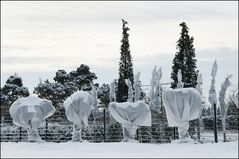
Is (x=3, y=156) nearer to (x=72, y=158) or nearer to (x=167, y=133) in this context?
(x=72, y=158)

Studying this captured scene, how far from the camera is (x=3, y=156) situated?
30.7ft

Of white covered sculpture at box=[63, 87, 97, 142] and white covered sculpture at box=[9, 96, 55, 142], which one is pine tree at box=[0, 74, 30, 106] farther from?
white covered sculpture at box=[63, 87, 97, 142]

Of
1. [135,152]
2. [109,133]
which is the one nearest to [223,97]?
[109,133]

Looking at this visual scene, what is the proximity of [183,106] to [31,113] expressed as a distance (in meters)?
5.31

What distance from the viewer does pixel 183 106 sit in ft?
43.8

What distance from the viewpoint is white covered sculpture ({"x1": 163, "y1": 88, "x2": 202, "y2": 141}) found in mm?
13289

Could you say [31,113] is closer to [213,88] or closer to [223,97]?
[223,97]

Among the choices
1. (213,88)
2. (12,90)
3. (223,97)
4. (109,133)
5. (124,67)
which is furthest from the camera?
(124,67)

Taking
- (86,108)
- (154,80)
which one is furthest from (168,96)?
(154,80)

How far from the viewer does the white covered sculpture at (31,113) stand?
50.9 feet

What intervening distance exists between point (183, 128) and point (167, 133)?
4448 mm

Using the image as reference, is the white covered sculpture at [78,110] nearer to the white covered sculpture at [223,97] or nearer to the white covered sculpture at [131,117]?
the white covered sculpture at [131,117]

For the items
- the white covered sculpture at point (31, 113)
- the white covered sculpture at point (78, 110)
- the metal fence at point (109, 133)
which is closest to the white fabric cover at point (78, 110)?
the white covered sculpture at point (78, 110)

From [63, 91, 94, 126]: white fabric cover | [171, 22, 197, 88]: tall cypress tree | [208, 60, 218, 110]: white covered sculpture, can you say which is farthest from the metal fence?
[171, 22, 197, 88]: tall cypress tree
